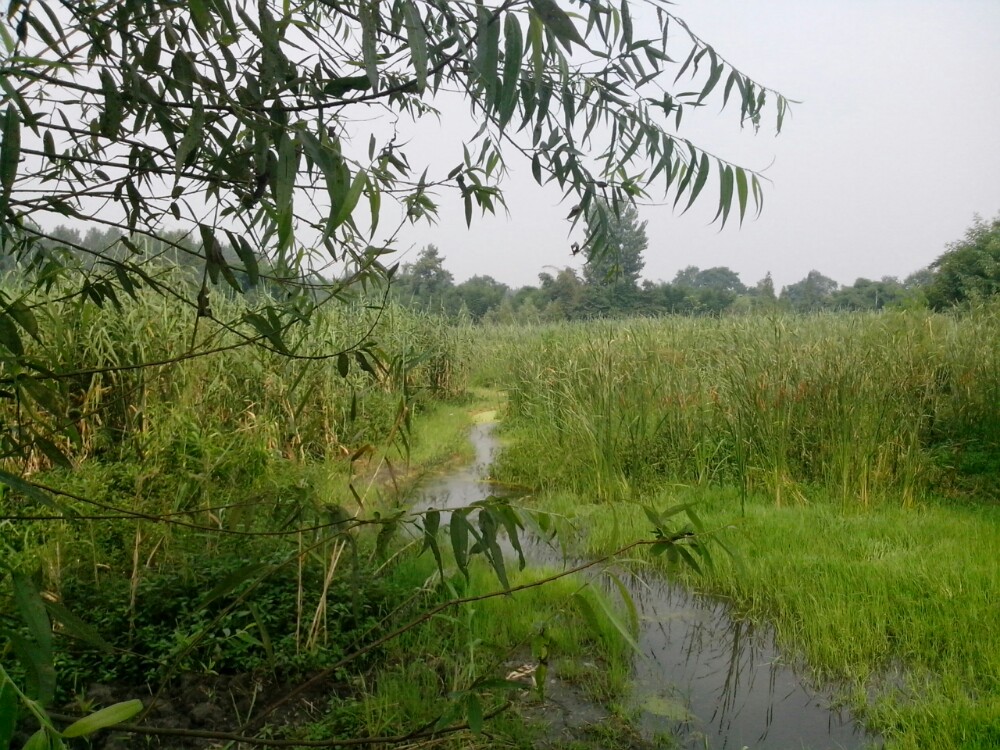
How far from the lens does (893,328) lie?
560 cm

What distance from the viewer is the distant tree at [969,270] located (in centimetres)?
618

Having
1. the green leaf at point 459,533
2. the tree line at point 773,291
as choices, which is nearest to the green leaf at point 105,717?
the green leaf at point 459,533

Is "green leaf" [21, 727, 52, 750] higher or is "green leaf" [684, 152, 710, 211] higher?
"green leaf" [684, 152, 710, 211]

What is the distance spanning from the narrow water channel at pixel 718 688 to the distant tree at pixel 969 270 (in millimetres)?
4129

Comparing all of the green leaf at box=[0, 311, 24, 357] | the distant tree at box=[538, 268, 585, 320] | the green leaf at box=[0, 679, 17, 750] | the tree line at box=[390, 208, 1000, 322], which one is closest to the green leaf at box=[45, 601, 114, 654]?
the green leaf at box=[0, 679, 17, 750]

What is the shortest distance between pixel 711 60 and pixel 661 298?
6850mm

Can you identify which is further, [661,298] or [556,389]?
[661,298]

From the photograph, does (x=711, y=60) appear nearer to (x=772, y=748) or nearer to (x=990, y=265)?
(x=772, y=748)

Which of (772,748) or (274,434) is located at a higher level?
(274,434)

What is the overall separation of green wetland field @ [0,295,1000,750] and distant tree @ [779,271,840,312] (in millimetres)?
183

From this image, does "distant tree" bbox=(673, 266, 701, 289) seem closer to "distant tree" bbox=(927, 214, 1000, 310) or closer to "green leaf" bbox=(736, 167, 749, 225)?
"distant tree" bbox=(927, 214, 1000, 310)

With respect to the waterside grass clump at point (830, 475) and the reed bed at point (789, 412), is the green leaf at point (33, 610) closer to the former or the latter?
the waterside grass clump at point (830, 475)

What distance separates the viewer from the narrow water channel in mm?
2379

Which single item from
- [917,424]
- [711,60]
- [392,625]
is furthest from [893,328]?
[711,60]
